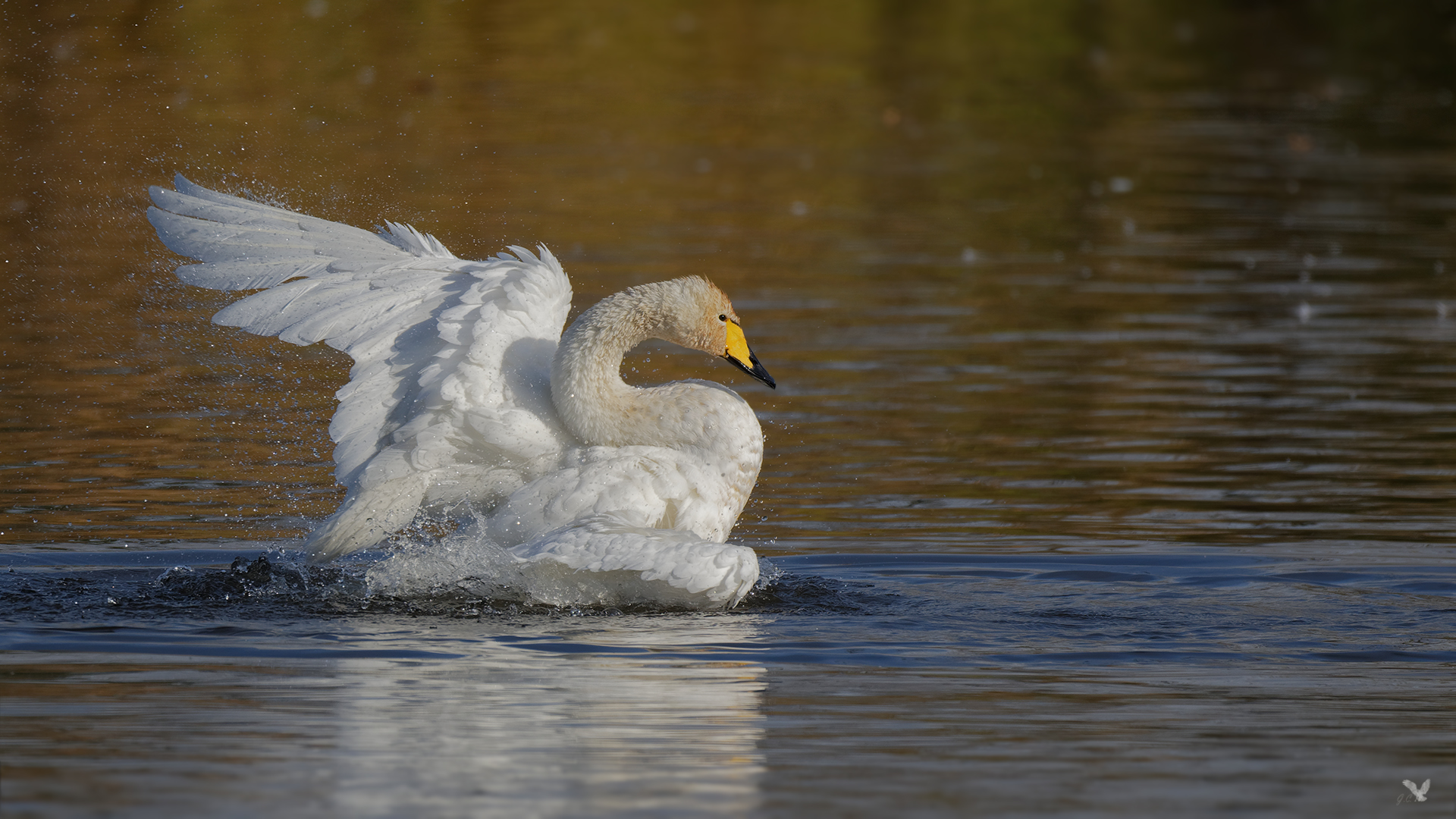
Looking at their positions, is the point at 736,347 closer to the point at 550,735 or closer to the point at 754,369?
the point at 754,369

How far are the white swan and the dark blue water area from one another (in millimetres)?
378

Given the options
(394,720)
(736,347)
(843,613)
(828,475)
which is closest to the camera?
(394,720)

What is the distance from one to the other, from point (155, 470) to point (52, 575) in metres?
2.39

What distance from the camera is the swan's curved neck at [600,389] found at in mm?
9031

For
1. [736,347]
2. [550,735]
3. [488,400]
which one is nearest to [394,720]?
[550,735]

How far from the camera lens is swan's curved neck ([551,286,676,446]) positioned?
9.03 metres

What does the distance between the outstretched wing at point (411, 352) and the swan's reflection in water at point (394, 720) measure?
746 millimetres

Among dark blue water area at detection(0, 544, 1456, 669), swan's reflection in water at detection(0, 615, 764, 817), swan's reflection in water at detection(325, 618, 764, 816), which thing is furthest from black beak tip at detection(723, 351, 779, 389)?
swan's reflection in water at detection(325, 618, 764, 816)

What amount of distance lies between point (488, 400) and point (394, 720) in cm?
254

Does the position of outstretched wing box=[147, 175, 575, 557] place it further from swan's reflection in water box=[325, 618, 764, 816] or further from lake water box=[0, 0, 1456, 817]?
swan's reflection in water box=[325, 618, 764, 816]

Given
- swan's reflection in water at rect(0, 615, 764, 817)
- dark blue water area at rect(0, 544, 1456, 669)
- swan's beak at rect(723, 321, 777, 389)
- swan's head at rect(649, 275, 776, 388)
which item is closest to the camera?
swan's reflection in water at rect(0, 615, 764, 817)

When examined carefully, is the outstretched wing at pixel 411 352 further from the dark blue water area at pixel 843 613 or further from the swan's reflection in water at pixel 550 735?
the swan's reflection in water at pixel 550 735

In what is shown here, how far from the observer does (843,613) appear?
28.5 feet

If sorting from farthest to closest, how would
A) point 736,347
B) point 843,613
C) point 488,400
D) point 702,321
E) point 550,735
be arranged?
point 736,347, point 702,321, point 488,400, point 843,613, point 550,735
